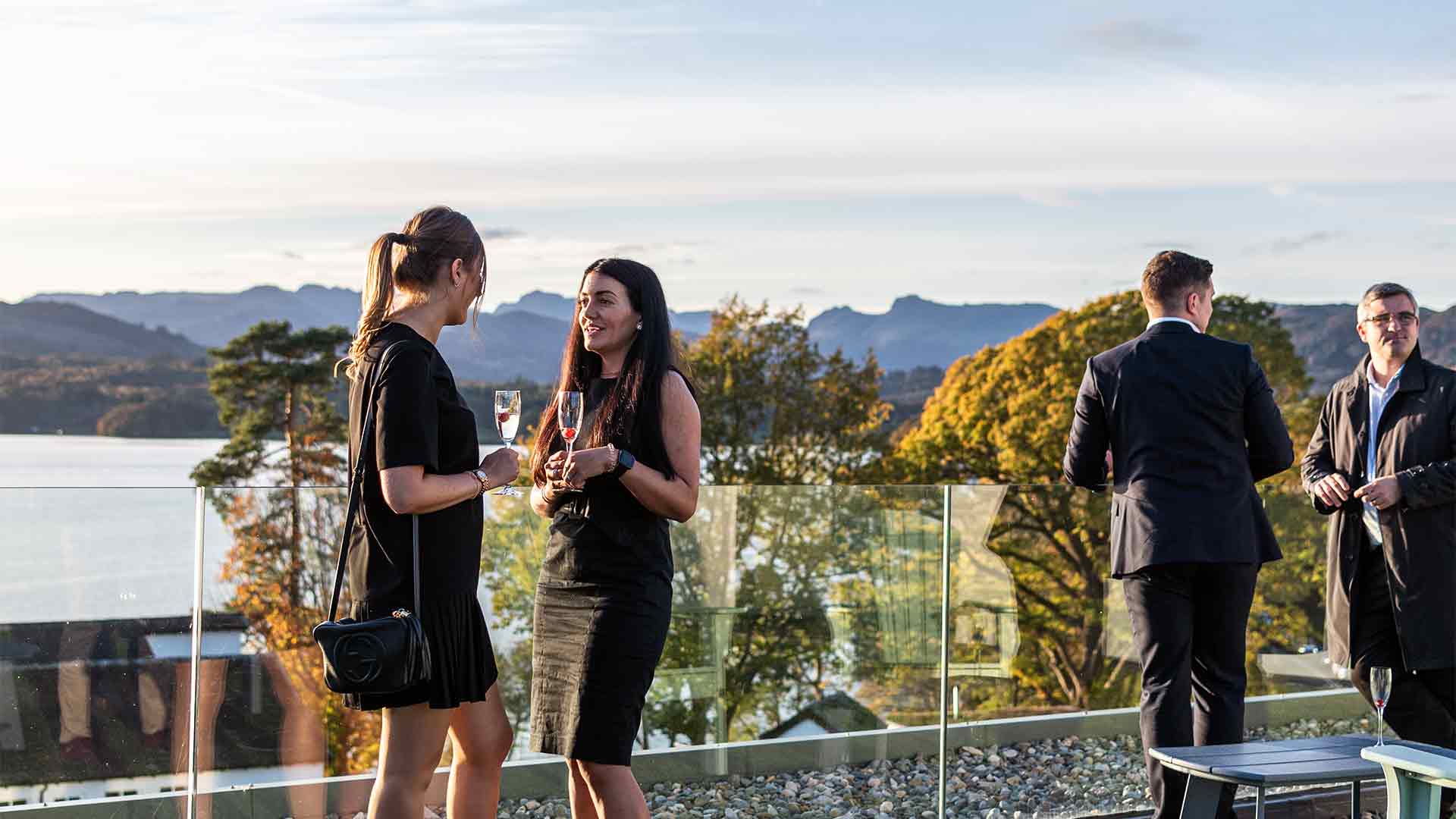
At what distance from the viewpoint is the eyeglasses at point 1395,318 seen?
16.0ft

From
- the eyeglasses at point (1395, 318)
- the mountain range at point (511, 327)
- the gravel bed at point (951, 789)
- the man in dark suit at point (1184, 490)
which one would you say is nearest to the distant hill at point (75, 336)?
the mountain range at point (511, 327)

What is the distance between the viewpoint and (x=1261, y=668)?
6.12m

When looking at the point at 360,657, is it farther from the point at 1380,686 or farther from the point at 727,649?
the point at 1380,686

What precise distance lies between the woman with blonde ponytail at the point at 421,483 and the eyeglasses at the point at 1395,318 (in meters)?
3.11

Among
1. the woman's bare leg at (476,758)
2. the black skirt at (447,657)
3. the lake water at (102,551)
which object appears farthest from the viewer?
the lake water at (102,551)

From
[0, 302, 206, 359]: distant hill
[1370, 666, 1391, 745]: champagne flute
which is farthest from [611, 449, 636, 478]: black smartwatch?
[0, 302, 206, 359]: distant hill

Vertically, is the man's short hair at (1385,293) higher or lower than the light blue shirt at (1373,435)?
higher

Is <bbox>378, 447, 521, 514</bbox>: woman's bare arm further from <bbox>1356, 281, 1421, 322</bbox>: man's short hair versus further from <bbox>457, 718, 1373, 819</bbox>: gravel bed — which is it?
<bbox>1356, 281, 1421, 322</bbox>: man's short hair

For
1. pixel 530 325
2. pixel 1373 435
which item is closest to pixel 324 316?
pixel 530 325

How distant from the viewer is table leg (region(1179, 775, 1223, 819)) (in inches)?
147

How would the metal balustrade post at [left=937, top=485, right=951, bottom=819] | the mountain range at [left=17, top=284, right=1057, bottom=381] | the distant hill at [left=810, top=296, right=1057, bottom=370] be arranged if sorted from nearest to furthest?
the metal balustrade post at [left=937, top=485, right=951, bottom=819]
the distant hill at [left=810, top=296, right=1057, bottom=370]
the mountain range at [left=17, top=284, right=1057, bottom=381]

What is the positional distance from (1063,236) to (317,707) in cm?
2427

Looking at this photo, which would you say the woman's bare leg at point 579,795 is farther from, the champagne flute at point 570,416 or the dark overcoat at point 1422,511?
the dark overcoat at point 1422,511

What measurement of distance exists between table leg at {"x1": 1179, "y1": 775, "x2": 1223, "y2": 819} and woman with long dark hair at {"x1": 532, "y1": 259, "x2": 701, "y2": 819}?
1.39m
